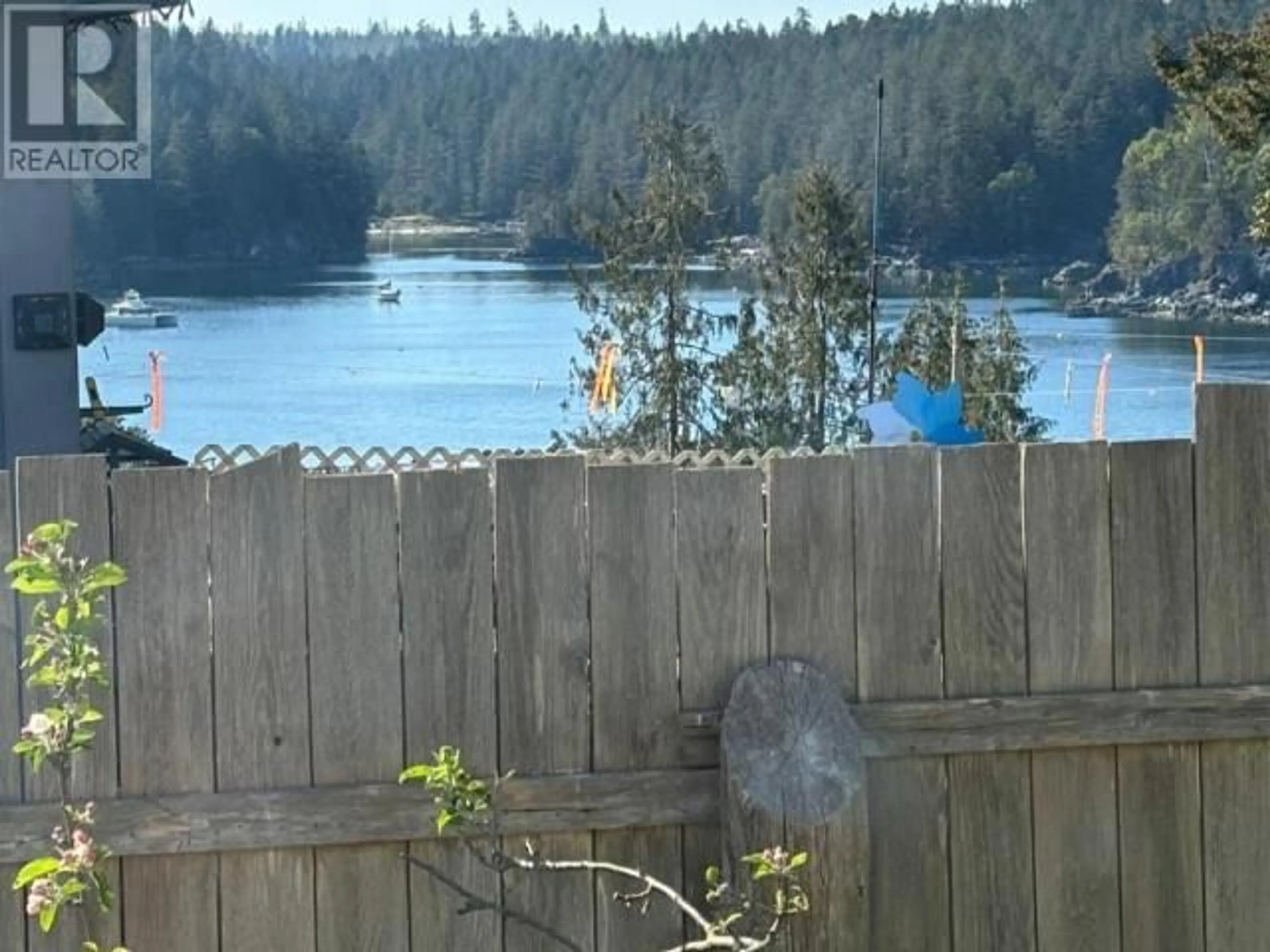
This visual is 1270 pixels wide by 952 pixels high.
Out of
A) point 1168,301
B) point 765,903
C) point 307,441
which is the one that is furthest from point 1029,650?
point 1168,301

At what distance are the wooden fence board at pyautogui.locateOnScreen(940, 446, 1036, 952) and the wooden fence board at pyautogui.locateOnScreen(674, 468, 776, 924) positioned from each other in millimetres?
350

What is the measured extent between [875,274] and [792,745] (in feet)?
60.0

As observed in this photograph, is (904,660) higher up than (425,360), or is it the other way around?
(425,360)

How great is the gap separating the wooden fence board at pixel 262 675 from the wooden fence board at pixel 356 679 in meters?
0.02

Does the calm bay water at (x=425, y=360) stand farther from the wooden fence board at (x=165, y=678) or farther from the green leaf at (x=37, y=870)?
the green leaf at (x=37, y=870)

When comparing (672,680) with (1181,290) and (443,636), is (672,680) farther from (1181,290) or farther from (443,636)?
(1181,290)

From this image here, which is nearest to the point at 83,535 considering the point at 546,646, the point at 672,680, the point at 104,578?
the point at 104,578

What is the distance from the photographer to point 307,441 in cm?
3350

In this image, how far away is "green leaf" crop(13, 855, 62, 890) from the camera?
3.62 m

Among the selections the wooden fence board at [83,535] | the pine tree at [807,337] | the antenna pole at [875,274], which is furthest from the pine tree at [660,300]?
the wooden fence board at [83,535]

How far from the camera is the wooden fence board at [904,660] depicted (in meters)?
4.14

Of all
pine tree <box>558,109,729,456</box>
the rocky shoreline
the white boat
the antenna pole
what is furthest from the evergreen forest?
the antenna pole

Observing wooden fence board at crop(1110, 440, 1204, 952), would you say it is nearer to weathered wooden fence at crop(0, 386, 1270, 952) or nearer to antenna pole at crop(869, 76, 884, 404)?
weathered wooden fence at crop(0, 386, 1270, 952)

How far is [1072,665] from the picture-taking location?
13.8 ft
